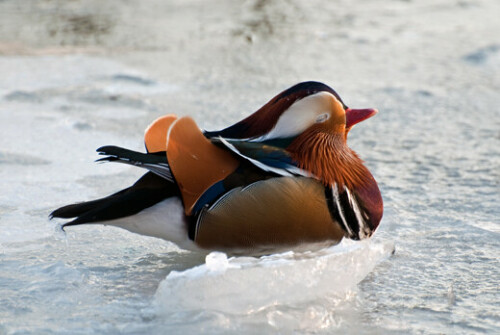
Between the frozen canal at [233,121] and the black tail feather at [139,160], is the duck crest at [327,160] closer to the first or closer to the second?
the frozen canal at [233,121]

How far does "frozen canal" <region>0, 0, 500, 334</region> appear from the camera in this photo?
2439 mm

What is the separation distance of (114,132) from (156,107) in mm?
612

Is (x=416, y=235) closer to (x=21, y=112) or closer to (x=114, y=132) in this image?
(x=114, y=132)

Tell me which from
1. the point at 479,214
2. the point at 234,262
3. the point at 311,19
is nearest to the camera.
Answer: the point at 234,262

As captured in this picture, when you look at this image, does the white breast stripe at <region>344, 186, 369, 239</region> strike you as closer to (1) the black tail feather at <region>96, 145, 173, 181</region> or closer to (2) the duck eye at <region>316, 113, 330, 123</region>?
(2) the duck eye at <region>316, 113, 330, 123</region>

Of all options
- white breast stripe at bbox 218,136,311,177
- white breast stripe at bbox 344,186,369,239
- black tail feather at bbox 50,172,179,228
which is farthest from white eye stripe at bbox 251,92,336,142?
black tail feather at bbox 50,172,179,228

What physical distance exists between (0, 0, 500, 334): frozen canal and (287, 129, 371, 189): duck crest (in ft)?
0.80

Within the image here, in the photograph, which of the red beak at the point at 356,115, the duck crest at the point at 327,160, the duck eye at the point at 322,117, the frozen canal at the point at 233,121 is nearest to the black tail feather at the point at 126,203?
the frozen canal at the point at 233,121

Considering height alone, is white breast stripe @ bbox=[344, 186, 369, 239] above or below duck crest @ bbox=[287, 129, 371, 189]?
below

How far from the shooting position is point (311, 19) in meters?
8.26

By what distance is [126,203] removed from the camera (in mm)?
2656

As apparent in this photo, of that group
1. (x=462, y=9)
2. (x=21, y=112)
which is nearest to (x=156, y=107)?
(x=21, y=112)

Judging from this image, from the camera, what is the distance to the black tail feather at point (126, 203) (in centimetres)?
263

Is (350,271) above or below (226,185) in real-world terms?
below
